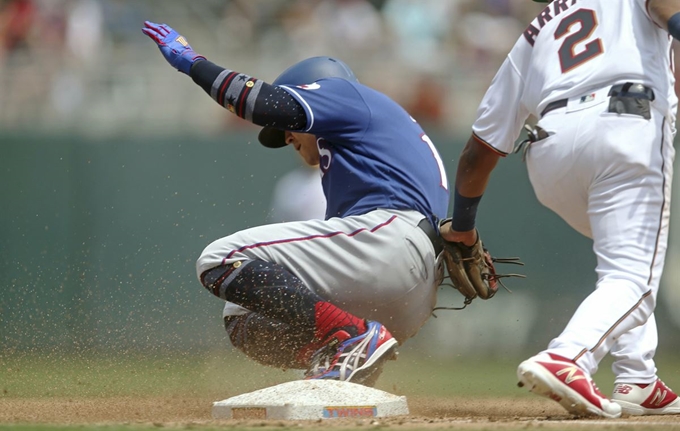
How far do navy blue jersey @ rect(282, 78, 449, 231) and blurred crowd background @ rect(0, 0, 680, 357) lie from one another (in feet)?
5.93

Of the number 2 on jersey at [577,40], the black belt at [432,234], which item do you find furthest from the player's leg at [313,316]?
the number 2 on jersey at [577,40]

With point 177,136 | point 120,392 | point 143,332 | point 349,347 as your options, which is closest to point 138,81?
point 177,136

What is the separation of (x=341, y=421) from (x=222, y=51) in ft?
19.3

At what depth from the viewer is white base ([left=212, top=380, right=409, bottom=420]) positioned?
303cm

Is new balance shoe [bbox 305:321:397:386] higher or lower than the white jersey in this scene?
lower

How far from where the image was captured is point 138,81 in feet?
25.2

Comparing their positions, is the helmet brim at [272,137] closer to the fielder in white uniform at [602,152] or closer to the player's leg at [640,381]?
the fielder in white uniform at [602,152]

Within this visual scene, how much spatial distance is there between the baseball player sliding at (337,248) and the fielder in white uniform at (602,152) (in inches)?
25.1

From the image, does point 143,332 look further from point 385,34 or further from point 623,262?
point 623,262

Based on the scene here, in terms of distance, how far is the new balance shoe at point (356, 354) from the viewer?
3312 mm

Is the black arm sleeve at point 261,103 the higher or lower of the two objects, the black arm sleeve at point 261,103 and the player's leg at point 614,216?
the higher

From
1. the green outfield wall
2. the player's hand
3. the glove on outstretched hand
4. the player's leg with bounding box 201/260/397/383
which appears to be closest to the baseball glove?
the glove on outstretched hand

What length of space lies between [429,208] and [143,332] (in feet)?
11.6

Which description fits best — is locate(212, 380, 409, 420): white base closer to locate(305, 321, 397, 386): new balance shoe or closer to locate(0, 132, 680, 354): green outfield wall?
locate(305, 321, 397, 386): new balance shoe
